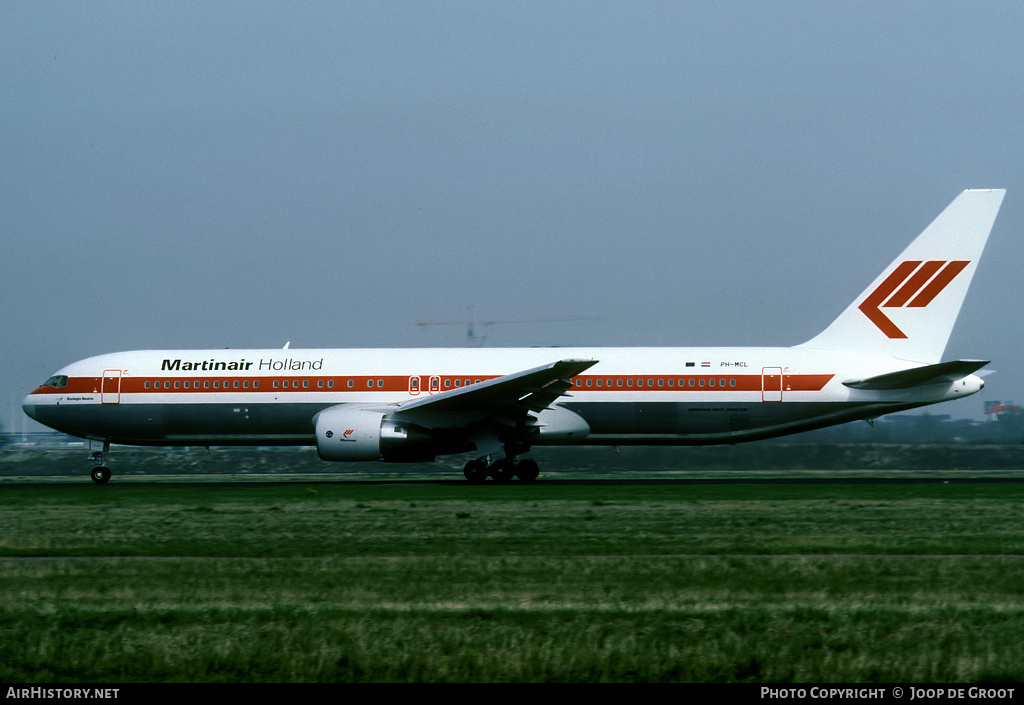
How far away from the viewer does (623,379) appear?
107 ft

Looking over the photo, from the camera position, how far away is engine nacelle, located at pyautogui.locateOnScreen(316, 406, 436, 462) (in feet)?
102

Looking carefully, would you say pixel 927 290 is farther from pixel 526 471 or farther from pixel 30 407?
pixel 30 407

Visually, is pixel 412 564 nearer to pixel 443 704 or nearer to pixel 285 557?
pixel 285 557

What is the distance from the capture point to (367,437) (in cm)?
3106

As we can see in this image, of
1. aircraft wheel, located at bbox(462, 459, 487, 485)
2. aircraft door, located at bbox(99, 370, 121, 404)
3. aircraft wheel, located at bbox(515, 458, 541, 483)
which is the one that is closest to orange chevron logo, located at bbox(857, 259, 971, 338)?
aircraft wheel, located at bbox(515, 458, 541, 483)

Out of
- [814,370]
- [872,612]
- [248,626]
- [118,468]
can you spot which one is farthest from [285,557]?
[118,468]

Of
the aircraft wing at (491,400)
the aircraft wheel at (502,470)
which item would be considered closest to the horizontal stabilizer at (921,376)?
the aircraft wing at (491,400)

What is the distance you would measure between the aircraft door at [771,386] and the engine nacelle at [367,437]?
353 inches

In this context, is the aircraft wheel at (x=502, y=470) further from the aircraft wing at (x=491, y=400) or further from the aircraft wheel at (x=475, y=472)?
the aircraft wing at (x=491, y=400)

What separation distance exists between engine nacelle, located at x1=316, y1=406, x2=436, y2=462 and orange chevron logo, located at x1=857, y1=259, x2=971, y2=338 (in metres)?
12.9

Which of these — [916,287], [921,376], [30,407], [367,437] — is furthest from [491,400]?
[30,407]

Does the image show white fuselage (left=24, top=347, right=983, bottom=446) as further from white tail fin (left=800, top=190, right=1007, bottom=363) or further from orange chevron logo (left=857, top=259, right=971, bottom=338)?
orange chevron logo (left=857, top=259, right=971, bottom=338)

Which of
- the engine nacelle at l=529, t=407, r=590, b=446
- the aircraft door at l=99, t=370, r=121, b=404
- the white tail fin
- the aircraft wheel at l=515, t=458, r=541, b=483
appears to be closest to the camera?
the engine nacelle at l=529, t=407, r=590, b=446

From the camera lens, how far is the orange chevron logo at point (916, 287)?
33.3m
